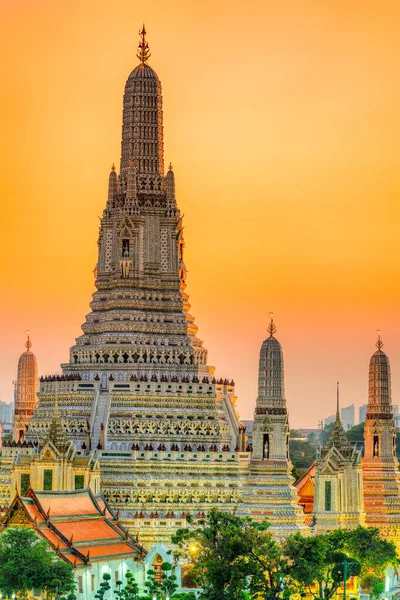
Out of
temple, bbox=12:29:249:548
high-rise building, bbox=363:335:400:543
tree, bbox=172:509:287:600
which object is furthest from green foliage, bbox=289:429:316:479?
tree, bbox=172:509:287:600

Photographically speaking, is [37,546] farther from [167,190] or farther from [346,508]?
[167,190]

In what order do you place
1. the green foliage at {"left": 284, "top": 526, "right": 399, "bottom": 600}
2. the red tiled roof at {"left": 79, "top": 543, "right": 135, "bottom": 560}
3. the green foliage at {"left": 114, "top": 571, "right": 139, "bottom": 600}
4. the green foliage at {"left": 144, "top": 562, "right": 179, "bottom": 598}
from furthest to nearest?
the red tiled roof at {"left": 79, "top": 543, "right": 135, "bottom": 560} < the green foliage at {"left": 144, "top": 562, "right": 179, "bottom": 598} < the green foliage at {"left": 284, "top": 526, "right": 399, "bottom": 600} < the green foliage at {"left": 114, "top": 571, "right": 139, "bottom": 600}

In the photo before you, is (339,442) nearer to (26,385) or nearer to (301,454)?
(26,385)

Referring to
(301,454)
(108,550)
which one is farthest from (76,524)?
(301,454)

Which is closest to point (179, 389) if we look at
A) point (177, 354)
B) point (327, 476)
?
point (177, 354)

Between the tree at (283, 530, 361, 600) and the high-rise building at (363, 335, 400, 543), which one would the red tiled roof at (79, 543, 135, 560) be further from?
the high-rise building at (363, 335, 400, 543)

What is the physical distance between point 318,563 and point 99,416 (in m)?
16.9

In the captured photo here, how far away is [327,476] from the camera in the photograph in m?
86.1

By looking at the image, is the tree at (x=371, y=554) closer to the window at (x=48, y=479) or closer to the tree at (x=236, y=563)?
the tree at (x=236, y=563)

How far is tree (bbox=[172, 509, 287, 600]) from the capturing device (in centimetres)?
7175

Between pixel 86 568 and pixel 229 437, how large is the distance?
14503 millimetres

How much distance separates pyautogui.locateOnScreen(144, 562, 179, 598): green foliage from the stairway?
1045 centimetres

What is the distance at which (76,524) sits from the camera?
78688mm

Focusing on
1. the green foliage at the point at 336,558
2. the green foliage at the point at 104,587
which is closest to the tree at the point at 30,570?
the green foliage at the point at 104,587
